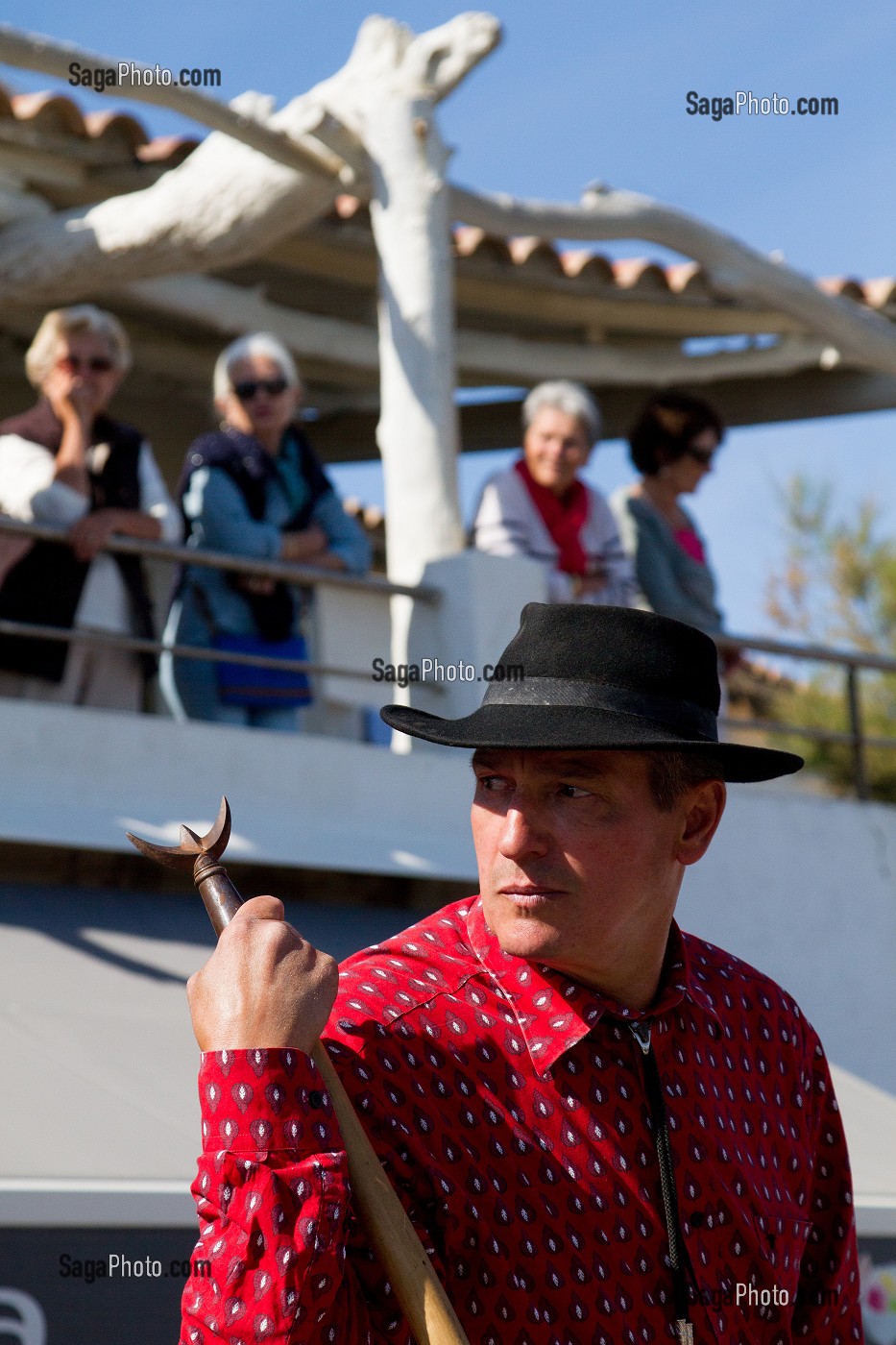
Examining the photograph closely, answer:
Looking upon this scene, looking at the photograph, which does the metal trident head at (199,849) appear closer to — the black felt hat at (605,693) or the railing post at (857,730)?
the black felt hat at (605,693)

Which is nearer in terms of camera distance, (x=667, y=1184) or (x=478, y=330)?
(x=667, y=1184)

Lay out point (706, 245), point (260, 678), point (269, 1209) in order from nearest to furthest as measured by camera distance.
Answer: point (269, 1209) < point (260, 678) < point (706, 245)

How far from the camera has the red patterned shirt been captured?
68.7 inches

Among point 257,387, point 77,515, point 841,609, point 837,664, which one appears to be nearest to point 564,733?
point 77,515

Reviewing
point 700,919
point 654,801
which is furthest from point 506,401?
point 654,801

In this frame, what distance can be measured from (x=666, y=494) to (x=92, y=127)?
3078 mm

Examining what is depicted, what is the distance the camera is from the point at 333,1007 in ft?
6.48

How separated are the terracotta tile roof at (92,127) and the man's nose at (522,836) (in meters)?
6.16

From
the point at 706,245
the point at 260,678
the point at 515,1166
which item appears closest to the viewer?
the point at 515,1166

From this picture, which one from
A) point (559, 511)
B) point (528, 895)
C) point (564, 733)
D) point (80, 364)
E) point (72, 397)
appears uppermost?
point (80, 364)

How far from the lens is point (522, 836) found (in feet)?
7.06

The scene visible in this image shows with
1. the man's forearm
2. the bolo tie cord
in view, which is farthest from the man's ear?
the man's forearm

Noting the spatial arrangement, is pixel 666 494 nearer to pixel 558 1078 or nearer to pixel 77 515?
pixel 77 515

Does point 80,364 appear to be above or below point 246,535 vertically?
above
